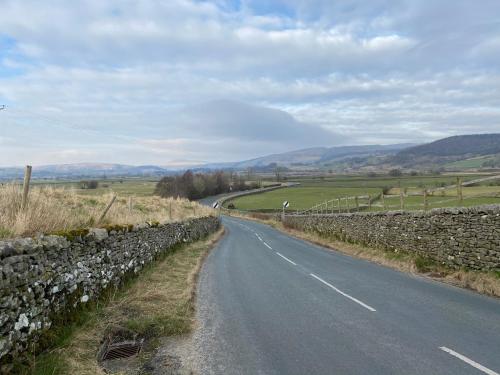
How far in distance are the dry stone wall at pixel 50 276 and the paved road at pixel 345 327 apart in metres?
2.33

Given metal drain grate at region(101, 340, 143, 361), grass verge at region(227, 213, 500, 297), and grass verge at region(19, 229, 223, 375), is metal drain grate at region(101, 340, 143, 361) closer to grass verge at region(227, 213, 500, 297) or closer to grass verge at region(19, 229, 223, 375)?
grass verge at region(19, 229, 223, 375)

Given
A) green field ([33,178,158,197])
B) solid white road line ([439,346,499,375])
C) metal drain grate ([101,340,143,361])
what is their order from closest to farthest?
1. solid white road line ([439,346,499,375])
2. metal drain grate ([101,340,143,361])
3. green field ([33,178,158,197])

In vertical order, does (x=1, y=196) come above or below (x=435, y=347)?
above

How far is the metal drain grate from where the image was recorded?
22.3ft

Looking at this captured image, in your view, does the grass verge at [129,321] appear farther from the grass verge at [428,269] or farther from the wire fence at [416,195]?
the wire fence at [416,195]

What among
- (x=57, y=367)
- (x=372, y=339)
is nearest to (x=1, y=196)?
(x=57, y=367)

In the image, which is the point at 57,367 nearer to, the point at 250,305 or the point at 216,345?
the point at 216,345

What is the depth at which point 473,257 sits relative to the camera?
480 inches

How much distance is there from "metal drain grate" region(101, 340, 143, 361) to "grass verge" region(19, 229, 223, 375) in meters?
0.16

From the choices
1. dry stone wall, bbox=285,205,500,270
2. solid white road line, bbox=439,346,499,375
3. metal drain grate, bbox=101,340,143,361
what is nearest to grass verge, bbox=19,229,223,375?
metal drain grate, bbox=101,340,143,361

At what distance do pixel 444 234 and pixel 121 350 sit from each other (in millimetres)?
10874

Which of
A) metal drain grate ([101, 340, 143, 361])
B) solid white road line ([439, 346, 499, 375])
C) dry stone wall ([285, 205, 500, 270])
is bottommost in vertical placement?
metal drain grate ([101, 340, 143, 361])

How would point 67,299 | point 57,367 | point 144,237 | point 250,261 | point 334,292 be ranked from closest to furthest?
point 57,367 → point 67,299 → point 334,292 → point 144,237 → point 250,261

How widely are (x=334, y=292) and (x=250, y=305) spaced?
2.44m
